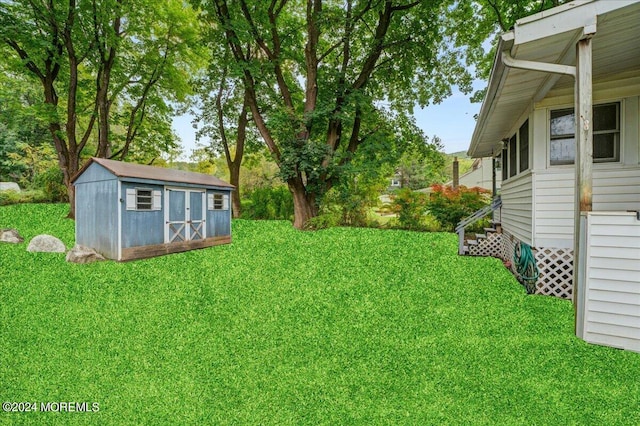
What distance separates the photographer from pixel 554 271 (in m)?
4.46

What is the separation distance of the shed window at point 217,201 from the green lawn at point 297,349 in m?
2.22

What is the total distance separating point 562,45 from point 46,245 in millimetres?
9819

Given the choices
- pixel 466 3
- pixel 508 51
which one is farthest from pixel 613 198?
pixel 466 3

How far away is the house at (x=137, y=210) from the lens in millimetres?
5578

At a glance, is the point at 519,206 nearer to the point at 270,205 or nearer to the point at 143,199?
the point at 143,199

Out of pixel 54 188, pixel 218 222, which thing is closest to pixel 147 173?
pixel 218 222

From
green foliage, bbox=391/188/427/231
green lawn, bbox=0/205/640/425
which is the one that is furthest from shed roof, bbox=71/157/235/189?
green foliage, bbox=391/188/427/231

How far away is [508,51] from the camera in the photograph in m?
3.41

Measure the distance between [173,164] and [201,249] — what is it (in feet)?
42.8

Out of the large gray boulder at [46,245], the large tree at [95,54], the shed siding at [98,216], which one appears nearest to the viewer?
the shed siding at [98,216]

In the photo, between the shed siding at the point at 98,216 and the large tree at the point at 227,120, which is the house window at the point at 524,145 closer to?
the shed siding at the point at 98,216

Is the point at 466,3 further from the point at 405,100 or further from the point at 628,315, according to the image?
the point at 628,315

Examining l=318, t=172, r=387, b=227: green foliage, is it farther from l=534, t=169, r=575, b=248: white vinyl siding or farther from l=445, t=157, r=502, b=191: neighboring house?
l=445, t=157, r=502, b=191: neighboring house

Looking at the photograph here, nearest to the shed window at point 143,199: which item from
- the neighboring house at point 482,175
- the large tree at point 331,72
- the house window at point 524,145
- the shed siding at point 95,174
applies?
the shed siding at point 95,174
